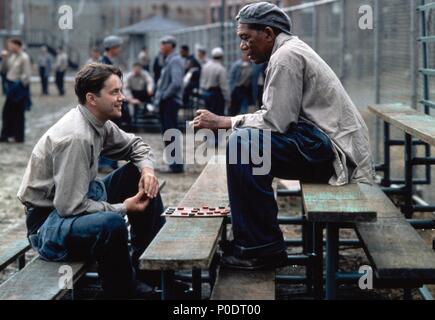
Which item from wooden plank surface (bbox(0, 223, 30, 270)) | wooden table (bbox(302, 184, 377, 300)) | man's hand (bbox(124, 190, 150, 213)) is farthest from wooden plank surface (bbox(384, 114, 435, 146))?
wooden plank surface (bbox(0, 223, 30, 270))

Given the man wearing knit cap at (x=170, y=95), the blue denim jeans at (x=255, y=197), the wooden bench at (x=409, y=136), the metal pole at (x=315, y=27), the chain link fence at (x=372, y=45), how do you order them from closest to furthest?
the blue denim jeans at (x=255, y=197) < the wooden bench at (x=409, y=136) < the chain link fence at (x=372, y=45) < the metal pole at (x=315, y=27) < the man wearing knit cap at (x=170, y=95)

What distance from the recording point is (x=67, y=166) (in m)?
4.67

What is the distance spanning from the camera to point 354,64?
12.5 meters

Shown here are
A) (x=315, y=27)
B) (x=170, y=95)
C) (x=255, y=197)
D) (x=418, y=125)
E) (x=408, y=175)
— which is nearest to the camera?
(x=255, y=197)

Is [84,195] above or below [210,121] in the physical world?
below

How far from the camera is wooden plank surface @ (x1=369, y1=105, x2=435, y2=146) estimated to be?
5.50 metres

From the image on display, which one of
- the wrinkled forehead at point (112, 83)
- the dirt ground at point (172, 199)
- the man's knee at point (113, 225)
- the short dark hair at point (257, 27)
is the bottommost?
the dirt ground at point (172, 199)

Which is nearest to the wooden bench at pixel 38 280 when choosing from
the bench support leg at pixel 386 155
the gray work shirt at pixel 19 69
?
the bench support leg at pixel 386 155

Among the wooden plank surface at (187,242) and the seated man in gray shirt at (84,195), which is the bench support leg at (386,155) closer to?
the wooden plank surface at (187,242)

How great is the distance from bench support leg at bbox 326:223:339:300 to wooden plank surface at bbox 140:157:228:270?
0.57 meters

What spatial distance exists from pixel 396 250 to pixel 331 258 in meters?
0.33

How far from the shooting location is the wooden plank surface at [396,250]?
429cm

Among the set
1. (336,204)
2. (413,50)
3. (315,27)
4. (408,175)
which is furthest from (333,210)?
(315,27)

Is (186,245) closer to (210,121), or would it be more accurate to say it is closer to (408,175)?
(210,121)
